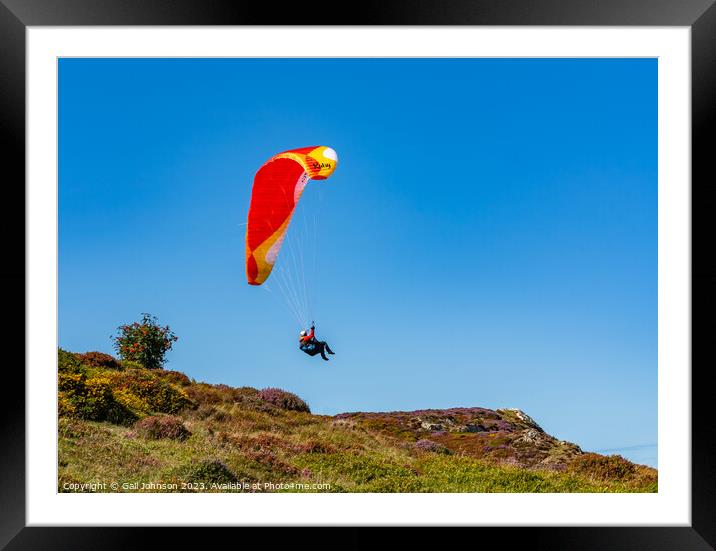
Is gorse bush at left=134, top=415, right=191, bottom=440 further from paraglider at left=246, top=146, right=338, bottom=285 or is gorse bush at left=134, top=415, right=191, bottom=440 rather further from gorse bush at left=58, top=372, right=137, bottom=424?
paraglider at left=246, top=146, right=338, bottom=285

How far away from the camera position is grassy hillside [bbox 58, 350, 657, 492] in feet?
25.6

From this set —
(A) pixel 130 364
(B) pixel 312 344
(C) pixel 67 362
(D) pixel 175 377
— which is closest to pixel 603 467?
(B) pixel 312 344

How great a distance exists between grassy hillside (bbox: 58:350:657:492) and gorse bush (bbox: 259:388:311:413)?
23mm

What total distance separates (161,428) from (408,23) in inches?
267

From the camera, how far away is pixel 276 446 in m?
9.34

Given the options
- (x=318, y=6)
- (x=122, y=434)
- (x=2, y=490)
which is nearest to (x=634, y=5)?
(x=318, y=6)

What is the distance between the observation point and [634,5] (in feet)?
16.9

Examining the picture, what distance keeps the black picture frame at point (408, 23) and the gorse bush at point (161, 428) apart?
3.77 m

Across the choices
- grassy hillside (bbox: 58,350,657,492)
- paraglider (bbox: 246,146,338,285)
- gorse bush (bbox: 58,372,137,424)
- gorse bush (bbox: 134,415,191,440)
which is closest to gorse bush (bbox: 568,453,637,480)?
grassy hillside (bbox: 58,350,657,492)

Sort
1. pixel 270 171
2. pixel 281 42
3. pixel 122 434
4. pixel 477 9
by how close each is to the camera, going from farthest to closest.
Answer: pixel 122 434 < pixel 270 171 < pixel 281 42 < pixel 477 9

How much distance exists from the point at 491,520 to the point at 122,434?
5.49 meters

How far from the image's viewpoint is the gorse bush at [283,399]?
11594 millimetres

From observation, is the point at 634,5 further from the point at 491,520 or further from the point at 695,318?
the point at 491,520

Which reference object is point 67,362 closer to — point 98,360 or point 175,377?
A: point 98,360
